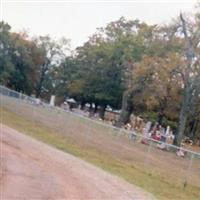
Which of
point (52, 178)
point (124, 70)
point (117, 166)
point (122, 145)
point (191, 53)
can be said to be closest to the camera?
point (52, 178)

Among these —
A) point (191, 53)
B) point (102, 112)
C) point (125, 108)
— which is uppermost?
point (191, 53)

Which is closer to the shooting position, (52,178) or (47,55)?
(52,178)

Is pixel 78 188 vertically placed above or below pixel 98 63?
below

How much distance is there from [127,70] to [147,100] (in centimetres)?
2266

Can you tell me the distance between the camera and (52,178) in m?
16.1

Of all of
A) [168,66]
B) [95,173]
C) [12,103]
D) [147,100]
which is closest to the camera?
[95,173]

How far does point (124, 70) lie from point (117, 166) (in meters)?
57.3

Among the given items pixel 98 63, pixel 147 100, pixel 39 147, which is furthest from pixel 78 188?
pixel 98 63

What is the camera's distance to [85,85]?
8625 centimetres

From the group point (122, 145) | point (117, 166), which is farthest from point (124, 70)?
point (117, 166)

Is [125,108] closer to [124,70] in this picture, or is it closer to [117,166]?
[124,70]

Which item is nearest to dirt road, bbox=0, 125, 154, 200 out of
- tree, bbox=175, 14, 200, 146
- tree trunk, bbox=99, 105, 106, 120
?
tree, bbox=175, 14, 200, 146

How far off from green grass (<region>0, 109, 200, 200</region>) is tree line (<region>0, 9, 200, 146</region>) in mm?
14978

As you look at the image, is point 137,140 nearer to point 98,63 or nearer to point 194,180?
point 194,180
